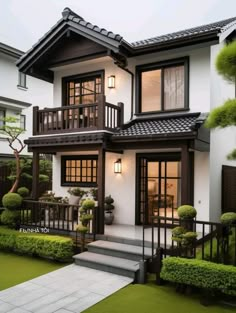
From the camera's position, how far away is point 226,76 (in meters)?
5.71

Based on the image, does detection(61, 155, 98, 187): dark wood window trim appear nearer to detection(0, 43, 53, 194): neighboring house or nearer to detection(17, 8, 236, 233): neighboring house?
detection(17, 8, 236, 233): neighboring house

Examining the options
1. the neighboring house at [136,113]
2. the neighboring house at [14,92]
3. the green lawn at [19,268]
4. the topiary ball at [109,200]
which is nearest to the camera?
the green lawn at [19,268]

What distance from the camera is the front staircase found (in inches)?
256

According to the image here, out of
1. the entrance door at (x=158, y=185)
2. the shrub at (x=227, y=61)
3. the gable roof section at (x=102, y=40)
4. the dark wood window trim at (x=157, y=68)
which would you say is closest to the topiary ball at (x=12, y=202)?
the entrance door at (x=158, y=185)

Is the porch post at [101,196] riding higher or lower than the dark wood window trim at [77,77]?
lower

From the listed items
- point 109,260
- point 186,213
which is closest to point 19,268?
point 109,260

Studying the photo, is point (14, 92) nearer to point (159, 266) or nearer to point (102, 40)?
point (102, 40)

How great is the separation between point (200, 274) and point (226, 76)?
3827 mm

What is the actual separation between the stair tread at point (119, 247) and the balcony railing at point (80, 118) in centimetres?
330

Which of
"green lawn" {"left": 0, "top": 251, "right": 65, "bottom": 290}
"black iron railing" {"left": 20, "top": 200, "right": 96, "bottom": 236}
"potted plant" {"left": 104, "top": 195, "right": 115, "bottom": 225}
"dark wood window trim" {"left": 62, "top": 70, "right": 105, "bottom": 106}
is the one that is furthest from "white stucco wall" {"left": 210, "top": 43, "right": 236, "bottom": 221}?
"green lawn" {"left": 0, "top": 251, "right": 65, "bottom": 290}

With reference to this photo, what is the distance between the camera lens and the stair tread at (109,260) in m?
6.53

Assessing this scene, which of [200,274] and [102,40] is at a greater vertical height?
[102,40]

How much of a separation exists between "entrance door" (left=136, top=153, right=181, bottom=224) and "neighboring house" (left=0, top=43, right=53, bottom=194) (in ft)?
28.3

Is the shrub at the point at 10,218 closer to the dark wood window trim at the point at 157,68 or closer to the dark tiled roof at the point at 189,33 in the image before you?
the dark wood window trim at the point at 157,68
